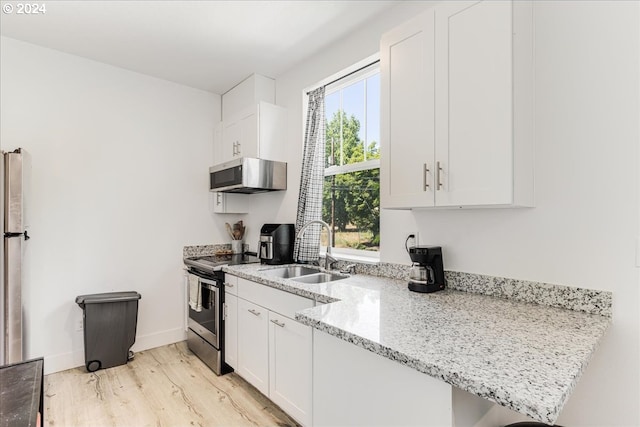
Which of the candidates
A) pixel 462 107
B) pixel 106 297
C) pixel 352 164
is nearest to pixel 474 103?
pixel 462 107

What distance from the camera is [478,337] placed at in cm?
110

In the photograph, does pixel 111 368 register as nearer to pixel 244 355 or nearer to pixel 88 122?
pixel 244 355

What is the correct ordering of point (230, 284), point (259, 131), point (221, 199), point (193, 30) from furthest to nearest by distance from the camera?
point (221, 199) → point (259, 131) → point (230, 284) → point (193, 30)

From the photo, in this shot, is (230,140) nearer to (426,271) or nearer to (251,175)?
(251,175)

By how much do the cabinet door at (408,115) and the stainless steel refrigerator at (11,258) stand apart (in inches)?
94.2

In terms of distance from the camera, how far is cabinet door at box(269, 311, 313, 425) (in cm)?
183

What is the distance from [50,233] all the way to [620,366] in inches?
148

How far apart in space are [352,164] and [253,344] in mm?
1544

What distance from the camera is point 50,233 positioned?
272cm

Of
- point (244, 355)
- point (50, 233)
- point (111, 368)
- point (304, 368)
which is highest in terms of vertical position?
point (50, 233)

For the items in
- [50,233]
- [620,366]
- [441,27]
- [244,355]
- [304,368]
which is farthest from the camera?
[50,233]

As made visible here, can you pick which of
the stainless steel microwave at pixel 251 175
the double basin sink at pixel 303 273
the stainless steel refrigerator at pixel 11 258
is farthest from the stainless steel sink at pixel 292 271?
the stainless steel refrigerator at pixel 11 258

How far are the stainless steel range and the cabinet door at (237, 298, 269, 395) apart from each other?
0.92 feet

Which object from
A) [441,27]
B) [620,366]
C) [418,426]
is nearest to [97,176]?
[441,27]
